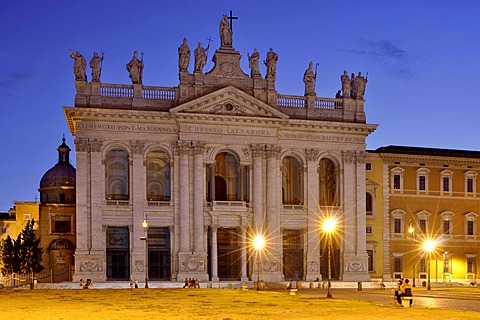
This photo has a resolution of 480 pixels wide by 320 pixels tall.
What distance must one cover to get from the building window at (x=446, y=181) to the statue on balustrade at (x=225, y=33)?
84.7 feet

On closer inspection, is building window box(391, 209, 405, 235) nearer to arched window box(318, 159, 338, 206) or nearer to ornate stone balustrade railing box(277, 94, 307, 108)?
arched window box(318, 159, 338, 206)

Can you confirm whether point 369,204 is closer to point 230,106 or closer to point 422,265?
point 422,265

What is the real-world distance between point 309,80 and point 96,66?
1982cm

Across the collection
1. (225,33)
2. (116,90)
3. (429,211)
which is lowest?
(429,211)

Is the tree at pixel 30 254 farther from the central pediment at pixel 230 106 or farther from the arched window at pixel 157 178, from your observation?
the central pediment at pixel 230 106

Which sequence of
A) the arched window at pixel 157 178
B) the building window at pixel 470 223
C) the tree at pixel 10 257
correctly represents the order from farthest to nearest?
the building window at pixel 470 223 < the tree at pixel 10 257 < the arched window at pixel 157 178

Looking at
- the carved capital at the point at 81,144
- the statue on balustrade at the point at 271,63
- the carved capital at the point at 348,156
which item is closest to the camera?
the carved capital at the point at 81,144

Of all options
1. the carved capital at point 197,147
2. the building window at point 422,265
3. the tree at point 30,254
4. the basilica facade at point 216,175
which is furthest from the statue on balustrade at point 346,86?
the tree at point 30,254

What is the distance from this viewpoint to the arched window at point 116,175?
69188 mm

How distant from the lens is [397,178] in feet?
255

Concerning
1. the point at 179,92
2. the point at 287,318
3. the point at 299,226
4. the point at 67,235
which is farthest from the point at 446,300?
the point at 67,235

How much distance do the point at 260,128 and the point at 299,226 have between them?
384 inches

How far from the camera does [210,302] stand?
39406mm

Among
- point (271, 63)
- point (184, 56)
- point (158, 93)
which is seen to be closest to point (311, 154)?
point (271, 63)
